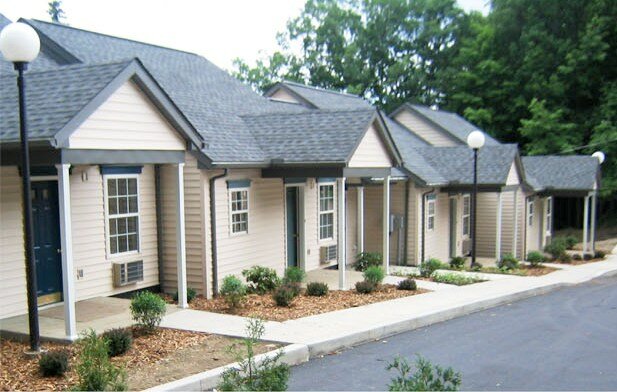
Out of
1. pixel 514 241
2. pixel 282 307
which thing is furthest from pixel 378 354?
pixel 514 241

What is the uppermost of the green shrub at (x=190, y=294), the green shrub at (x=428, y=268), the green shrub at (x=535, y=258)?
the green shrub at (x=190, y=294)

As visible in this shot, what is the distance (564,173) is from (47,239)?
22.3m

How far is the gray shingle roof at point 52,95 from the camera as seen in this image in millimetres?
8398

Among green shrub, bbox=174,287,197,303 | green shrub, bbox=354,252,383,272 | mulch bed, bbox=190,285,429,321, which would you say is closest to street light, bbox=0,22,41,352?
mulch bed, bbox=190,285,429,321

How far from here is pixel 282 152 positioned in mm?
14047

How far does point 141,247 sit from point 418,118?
18074 millimetres

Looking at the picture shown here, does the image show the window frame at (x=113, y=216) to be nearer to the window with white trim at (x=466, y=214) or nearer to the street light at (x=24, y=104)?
the street light at (x=24, y=104)

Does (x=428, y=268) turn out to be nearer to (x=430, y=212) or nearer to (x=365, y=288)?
(x=365, y=288)

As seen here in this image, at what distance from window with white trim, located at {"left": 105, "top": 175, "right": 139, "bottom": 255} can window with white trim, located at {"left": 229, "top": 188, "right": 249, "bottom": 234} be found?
7.10ft

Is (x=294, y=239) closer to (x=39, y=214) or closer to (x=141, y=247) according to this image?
(x=141, y=247)

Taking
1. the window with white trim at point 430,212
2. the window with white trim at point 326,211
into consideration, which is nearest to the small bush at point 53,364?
the window with white trim at point 326,211

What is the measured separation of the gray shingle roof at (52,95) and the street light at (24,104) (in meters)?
0.60

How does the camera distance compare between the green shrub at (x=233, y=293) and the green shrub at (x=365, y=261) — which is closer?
the green shrub at (x=233, y=293)

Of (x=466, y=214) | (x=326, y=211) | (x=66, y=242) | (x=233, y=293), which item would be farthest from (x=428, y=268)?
(x=66, y=242)
